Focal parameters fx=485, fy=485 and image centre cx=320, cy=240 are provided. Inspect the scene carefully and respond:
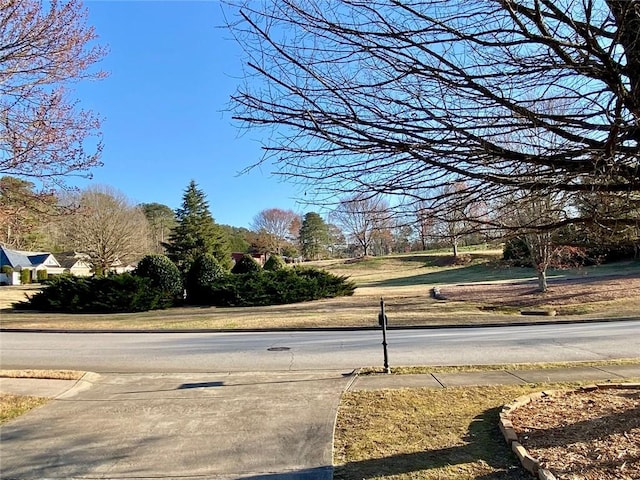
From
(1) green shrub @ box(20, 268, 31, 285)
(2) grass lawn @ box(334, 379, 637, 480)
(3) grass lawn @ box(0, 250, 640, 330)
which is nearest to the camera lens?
(2) grass lawn @ box(334, 379, 637, 480)

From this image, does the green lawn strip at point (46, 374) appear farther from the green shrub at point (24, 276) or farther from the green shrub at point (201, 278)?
the green shrub at point (24, 276)

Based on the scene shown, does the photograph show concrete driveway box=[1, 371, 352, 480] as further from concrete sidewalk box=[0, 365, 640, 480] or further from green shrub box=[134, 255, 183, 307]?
green shrub box=[134, 255, 183, 307]

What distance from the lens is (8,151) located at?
6465mm

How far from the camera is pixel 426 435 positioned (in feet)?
15.1

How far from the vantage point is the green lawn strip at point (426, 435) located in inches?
150

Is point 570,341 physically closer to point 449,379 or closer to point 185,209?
point 449,379

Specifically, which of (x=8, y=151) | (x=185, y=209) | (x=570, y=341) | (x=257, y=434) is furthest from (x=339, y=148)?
(x=185, y=209)

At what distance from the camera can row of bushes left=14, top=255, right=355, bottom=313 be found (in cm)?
2205

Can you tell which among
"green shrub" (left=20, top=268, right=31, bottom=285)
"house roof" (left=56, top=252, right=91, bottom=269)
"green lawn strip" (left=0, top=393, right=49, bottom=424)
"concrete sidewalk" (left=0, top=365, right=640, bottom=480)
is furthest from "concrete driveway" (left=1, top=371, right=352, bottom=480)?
"house roof" (left=56, top=252, right=91, bottom=269)

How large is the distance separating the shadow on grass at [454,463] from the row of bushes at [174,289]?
19366 millimetres

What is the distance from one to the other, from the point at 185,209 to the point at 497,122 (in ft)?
166

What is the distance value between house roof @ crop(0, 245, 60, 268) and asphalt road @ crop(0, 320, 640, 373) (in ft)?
167

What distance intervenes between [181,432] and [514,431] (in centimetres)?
326

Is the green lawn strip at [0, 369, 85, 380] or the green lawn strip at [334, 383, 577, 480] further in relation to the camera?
the green lawn strip at [0, 369, 85, 380]
